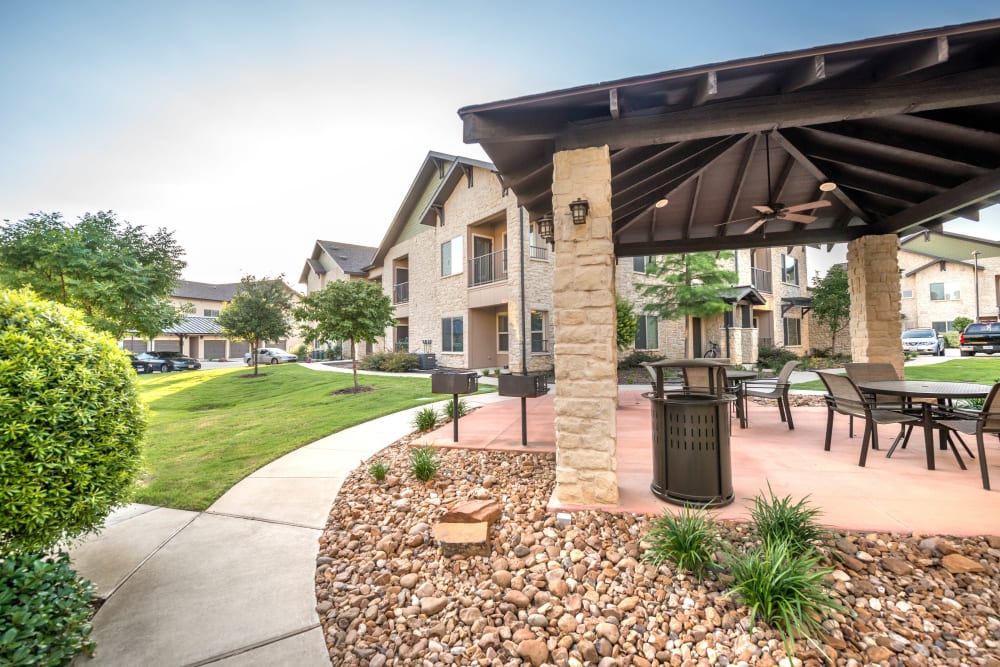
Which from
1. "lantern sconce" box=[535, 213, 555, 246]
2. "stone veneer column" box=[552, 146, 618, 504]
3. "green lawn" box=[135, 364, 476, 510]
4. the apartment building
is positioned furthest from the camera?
the apartment building

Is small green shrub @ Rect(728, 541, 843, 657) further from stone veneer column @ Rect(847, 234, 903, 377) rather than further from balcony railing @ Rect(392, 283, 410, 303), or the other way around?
balcony railing @ Rect(392, 283, 410, 303)

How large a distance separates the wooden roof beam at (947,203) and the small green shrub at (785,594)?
596cm

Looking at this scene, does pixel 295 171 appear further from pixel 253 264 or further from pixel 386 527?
pixel 386 527

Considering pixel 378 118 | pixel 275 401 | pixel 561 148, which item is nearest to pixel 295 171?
pixel 378 118

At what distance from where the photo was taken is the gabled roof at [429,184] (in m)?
16.9

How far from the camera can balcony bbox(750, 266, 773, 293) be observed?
67.6ft

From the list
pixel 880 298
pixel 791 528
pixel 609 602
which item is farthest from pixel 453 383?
pixel 880 298

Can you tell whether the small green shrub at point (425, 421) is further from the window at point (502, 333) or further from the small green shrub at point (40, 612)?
the window at point (502, 333)

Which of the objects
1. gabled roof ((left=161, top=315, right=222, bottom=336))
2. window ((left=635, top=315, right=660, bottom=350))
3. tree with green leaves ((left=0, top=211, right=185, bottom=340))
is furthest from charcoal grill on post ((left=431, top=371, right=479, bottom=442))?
gabled roof ((left=161, top=315, right=222, bottom=336))

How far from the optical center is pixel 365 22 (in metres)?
8.21

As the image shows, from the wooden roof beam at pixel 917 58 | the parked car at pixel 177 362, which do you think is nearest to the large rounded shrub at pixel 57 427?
the wooden roof beam at pixel 917 58

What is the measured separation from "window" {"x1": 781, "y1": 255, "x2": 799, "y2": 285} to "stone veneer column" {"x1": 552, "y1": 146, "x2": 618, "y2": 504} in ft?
79.4

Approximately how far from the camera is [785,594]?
2125 mm

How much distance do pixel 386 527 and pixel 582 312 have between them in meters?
2.56
